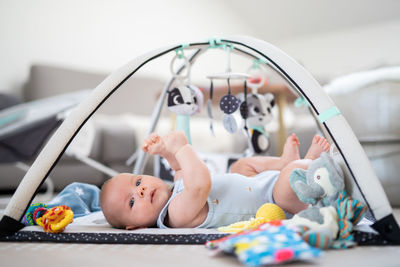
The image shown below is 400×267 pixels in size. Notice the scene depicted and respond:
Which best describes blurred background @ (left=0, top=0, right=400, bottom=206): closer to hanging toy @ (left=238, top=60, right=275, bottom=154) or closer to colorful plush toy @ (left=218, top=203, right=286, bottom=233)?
hanging toy @ (left=238, top=60, right=275, bottom=154)

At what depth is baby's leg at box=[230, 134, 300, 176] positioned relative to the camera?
109 centimetres

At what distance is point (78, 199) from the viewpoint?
1.19 metres

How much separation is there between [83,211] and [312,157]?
2.14ft

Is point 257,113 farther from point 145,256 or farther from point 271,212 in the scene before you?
point 145,256

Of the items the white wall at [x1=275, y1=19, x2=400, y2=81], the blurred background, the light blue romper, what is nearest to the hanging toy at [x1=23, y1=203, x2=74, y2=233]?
the light blue romper

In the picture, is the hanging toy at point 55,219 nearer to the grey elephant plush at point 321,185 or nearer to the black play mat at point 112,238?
the black play mat at point 112,238

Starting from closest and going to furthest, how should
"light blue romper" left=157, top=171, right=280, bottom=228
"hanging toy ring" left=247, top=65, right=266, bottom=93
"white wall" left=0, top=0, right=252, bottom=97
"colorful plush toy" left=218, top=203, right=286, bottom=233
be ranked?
"colorful plush toy" left=218, top=203, right=286, bottom=233, "light blue romper" left=157, top=171, right=280, bottom=228, "hanging toy ring" left=247, top=65, right=266, bottom=93, "white wall" left=0, top=0, right=252, bottom=97

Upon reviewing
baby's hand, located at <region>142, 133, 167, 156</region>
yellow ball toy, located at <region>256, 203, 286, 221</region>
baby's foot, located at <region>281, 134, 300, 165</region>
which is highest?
baby's hand, located at <region>142, 133, 167, 156</region>

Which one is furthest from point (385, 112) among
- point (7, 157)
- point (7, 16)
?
point (7, 16)

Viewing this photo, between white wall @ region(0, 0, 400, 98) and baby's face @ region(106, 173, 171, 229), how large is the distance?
2000 millimetres

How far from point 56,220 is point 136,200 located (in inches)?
6.9

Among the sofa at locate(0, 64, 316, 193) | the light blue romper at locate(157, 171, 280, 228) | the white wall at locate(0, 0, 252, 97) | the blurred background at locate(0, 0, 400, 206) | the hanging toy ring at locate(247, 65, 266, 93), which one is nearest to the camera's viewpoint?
the light blue romper at locate(157, 171, 280, 228)

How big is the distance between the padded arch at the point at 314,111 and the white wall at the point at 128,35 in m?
1.92

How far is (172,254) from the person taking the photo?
70cm
